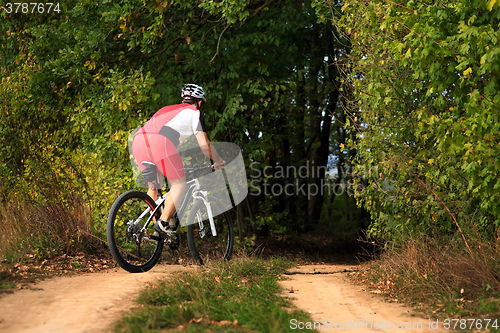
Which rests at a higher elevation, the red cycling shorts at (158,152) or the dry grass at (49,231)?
the red cycling shorts at (158,152)

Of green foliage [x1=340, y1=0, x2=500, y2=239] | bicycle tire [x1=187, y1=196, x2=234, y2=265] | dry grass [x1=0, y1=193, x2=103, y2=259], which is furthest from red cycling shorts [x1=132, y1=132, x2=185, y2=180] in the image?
green foliage [x1=340, y1=0, x2=500, y2=239]

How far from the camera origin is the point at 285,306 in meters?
4.70

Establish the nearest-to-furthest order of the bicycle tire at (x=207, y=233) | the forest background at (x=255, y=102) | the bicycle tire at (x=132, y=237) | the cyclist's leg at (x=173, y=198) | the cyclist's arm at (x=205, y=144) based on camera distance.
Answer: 1. the forest background at (x=255, y=102)
2. the bicycle tire at (x=132, y=237)
3. the cyclist's arm at (x=205, y=144)
4. the cyclist's leg at (x=173, y=198)
5. the bicycle tire at (x=207, y=233)

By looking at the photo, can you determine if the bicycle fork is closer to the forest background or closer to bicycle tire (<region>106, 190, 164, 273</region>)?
bicycle tire (<region>106, 190, 164, 273</region>)

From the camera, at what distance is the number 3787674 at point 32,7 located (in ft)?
33.5

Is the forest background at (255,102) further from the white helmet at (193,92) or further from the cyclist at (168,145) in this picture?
the white helmet at (193,92)

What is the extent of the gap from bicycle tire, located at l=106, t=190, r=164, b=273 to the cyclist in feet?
0.78

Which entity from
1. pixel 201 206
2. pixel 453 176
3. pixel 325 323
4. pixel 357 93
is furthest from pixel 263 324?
pixel 357 93

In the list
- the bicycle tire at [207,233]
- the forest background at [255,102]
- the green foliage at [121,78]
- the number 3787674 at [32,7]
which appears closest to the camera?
the forest background at [255,102]

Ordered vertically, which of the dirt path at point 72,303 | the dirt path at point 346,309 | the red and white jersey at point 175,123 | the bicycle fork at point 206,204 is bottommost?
the dirt path at point 346,309

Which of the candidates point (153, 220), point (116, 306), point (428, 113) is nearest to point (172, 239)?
point (153, 220)

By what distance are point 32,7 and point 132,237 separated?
6.91 metres

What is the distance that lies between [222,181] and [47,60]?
4139mm

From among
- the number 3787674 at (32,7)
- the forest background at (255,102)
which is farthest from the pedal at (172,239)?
the number 3787674 at (32,7)
